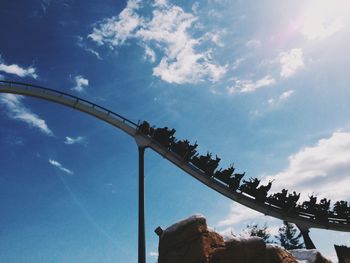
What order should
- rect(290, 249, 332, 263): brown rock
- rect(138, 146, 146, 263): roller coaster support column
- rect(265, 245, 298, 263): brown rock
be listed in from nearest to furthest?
1. rect(265, 245, 298, 263): brown rock
2. rect(290, 249, 332, 263): brown rock
3. rect(138, 146, 146, 263): roller coaster support column

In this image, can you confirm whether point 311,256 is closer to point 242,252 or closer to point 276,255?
point 276,255

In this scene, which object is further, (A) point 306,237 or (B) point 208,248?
(A) point 306,237

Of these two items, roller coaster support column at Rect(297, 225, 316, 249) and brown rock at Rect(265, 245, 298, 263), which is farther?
roller coaster support column at Rect(297, 225, 316, 249)

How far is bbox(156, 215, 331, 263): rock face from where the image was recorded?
5.27 meters

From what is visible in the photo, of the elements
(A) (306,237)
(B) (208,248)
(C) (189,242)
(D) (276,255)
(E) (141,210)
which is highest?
(E) (141,210)

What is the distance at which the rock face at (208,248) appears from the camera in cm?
527

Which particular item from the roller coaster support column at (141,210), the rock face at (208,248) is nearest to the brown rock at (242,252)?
the rock face at (208,248)

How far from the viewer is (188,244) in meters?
5.47

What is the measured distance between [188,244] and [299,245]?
3972cm

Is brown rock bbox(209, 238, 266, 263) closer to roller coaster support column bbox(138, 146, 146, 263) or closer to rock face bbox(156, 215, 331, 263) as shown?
rock face bbox(156, 215, 331, 263)

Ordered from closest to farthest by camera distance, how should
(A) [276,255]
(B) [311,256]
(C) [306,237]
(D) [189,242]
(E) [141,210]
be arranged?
(A) [276,255], (D) [189,242], (B) [311,256], (E) [141,210], (C) [306,237]

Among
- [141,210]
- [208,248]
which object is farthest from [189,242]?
[141,210]

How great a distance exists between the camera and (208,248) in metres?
5.34

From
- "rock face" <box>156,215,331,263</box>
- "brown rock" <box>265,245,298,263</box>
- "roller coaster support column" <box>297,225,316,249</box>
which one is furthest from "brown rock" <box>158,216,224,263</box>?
"roller coaster support column" <box>297,225,316,249</box>
